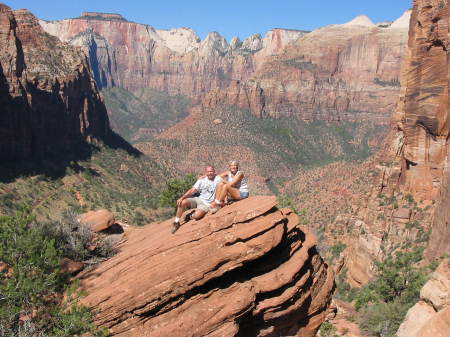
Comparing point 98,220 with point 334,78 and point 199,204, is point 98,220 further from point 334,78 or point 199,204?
point 334,78

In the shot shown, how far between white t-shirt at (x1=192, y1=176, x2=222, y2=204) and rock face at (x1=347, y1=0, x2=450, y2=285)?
2083 cm

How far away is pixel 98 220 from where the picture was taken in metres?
18.6

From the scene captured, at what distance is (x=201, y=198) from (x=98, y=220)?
5.77 metres

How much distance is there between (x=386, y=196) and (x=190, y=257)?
32382 millimetres

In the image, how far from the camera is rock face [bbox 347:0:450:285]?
3297cm

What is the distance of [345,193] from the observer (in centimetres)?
6544

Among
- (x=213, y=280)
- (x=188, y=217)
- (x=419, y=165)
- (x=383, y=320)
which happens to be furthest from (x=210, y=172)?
(x=419, y=165)

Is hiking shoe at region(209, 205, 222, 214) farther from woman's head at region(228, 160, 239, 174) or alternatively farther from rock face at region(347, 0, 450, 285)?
rock face at region(347, 0, 450, 285)

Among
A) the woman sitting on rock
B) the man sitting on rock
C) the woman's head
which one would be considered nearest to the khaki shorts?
the man sitting on rock

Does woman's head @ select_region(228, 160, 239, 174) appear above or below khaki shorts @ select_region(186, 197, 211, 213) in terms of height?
above

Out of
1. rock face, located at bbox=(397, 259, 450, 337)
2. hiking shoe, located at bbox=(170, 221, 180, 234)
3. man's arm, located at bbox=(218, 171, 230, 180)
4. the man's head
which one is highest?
the man's head

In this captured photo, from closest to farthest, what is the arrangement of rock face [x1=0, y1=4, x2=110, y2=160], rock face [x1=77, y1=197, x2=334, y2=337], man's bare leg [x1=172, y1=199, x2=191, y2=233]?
rock face [x1=77, y1=197, x2=334, y2=337] → man's bare leg [x1=172, y1=199, x2=191, y2=233] → rock face [x1=0, y1=4, x2=110, y2=160]

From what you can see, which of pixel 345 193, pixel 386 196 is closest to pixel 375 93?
pixel 345 193

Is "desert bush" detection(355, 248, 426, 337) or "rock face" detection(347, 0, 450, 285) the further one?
"rock face" detection(347, 0, 450, 285)
